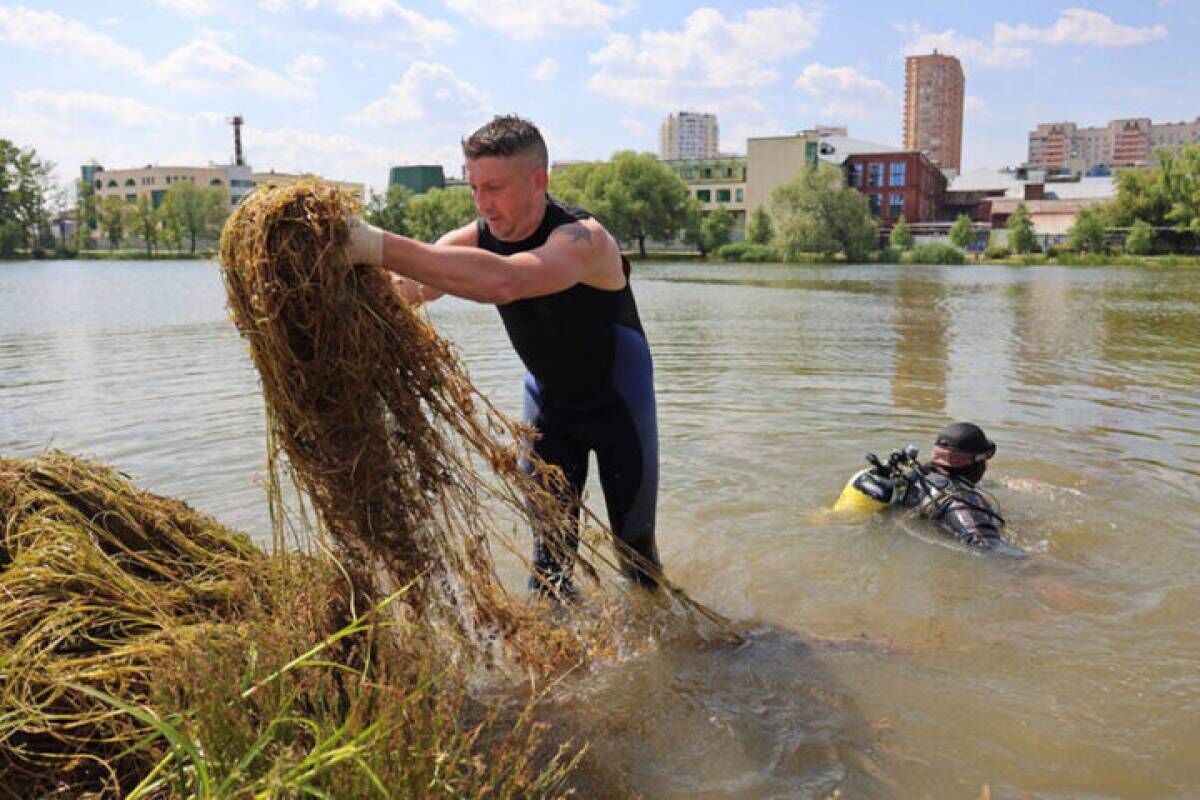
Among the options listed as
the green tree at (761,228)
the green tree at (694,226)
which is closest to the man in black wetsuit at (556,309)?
the green tree at (761,228)

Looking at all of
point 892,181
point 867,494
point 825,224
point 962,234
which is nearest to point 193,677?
point 867,494

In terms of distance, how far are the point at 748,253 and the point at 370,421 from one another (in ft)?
252

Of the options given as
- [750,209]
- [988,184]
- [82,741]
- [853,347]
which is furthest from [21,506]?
[988,184]

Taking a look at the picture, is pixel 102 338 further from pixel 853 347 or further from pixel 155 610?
pixel 155 610

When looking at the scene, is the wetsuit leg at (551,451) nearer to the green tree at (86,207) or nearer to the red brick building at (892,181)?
the red brick building at (892,181)

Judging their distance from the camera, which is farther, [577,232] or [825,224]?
[825,224]

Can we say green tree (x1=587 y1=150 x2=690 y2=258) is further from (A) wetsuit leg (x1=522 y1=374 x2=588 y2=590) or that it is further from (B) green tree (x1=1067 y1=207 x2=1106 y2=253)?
(A) wetsuit leg (x1=522 y1=374 x2=588 y2=590)

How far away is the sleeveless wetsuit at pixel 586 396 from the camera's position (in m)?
4.20

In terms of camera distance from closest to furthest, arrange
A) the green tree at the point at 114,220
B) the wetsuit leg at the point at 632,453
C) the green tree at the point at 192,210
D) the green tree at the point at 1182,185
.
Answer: the wetsuit leg at the point at 632,453, the green tree at the point at 1182,185, the green tree at the point at 192,210, the green tree at the point at 114,220

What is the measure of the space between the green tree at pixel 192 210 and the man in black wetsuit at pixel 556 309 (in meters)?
115

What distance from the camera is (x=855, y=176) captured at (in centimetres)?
10519

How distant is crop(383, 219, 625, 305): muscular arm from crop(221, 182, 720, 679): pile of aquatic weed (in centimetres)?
14

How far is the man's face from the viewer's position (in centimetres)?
374

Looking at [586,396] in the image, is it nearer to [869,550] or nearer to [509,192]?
[509,192]
